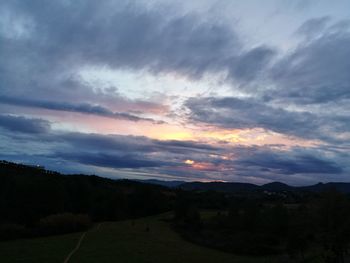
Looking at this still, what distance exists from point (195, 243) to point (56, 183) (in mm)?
42272

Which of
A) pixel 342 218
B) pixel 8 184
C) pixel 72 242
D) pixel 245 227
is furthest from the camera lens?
pixel 8 184

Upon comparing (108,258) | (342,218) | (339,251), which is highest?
(342,218)

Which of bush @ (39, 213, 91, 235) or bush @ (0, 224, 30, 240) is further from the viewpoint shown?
bush @ (39, 213, 91, 235)

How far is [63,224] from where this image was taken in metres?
74.8

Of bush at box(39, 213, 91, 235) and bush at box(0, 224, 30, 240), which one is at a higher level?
bush at box(39, 213, 91, 235)

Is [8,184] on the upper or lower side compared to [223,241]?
upper

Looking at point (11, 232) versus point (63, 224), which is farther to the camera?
point (63, 224)

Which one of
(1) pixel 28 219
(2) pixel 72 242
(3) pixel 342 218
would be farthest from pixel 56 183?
(3) pixel 342 218

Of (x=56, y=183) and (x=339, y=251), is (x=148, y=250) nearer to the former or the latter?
(x=339, y=251)

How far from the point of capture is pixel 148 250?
161 ft

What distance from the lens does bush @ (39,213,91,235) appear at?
240 feet

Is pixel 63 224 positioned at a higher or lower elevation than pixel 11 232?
higher

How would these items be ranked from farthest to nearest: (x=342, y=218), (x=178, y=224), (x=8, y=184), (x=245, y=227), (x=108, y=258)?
(x=8, y=184) < (x=178, y=224) < (x=245, y=227) < (x=108, y=258) < (x=342, y=218)

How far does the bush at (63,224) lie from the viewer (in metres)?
73.2
